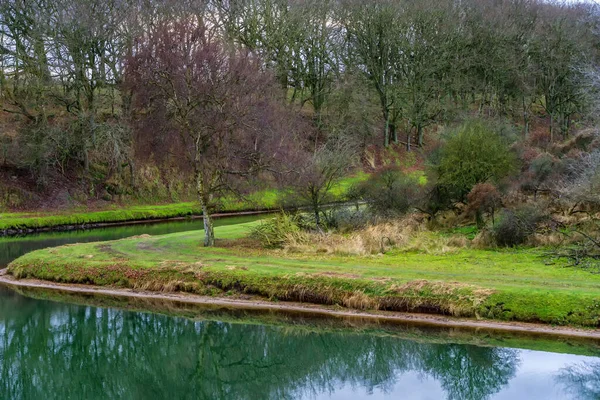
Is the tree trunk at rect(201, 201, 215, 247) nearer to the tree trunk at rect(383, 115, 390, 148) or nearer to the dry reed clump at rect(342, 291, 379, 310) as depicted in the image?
the dry reed clump at rect(342, 291, 379, 310)

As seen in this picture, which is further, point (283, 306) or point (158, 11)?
point (158, 11)

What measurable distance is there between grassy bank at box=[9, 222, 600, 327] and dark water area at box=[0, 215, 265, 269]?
235 inches

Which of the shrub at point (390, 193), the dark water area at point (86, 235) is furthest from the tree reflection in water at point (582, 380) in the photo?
the dark water area at point (86, 235)

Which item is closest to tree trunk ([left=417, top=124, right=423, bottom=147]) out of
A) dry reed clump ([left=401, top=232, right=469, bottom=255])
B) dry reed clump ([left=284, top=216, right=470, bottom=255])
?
dry reed clump ([left=284, top=216, right=470, bottom=255])

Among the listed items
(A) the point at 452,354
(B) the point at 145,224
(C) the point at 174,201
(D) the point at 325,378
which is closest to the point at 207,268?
(D) the point at 325,378

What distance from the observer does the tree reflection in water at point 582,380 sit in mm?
14039

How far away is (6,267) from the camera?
28.0 m

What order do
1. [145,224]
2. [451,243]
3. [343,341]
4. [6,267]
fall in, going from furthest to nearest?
[145,224]
[6,267]
[451,243]
[343,341]

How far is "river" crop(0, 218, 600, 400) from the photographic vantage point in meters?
15.3

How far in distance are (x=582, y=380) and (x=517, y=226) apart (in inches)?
446

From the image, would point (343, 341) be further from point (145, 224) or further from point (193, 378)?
point (145, 224)

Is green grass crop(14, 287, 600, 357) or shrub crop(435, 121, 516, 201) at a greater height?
shrub crop(435, 121, 516, 201)

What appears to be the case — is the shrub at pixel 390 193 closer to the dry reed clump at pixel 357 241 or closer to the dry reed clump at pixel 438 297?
the dry reed clump at pixel 357 241

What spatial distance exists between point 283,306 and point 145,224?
2859 centimetres
